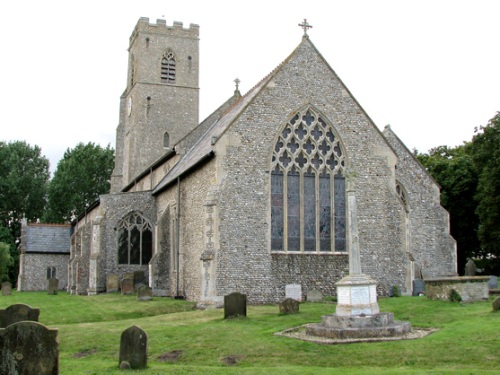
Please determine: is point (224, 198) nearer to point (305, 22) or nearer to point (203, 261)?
point (203, 261)

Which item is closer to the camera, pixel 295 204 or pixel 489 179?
pixel 295 204

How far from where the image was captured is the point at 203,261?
2194cm

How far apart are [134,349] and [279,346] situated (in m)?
3.41

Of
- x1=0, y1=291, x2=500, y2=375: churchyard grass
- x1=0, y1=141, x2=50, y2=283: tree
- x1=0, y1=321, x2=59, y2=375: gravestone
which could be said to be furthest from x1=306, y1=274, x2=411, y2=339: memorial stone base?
x1=0, y1=141, x2=50, y2=283: tree

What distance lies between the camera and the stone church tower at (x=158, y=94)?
45312 mm

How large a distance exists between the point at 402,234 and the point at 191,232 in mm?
9132

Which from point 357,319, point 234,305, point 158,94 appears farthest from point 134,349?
point 158,94

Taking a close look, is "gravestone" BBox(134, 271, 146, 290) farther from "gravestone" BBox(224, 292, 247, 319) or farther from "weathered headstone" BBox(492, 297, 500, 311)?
"weathered headstone" BBox(492, 297, 500, 311)

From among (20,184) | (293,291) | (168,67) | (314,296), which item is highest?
(168,67)

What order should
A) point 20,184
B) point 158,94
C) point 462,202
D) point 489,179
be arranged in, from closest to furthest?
1. point 489,179
2. point 462,202
3. point 158,94
4. point 20,184

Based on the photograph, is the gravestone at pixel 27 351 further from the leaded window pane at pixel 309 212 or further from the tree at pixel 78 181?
the tree at pixel 78 181

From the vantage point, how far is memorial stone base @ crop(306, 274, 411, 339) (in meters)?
14.1

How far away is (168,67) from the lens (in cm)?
4719

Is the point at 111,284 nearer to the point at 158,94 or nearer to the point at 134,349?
the point at 158,94
